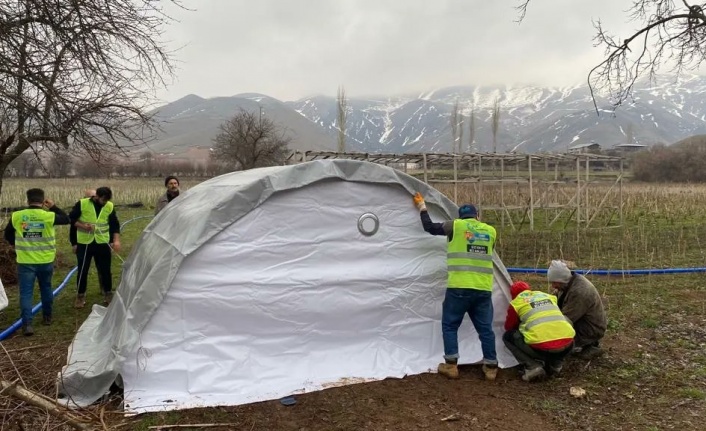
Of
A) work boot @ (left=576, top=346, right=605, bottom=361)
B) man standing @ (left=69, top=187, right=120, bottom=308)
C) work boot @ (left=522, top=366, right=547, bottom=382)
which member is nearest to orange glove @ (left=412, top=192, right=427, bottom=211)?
work boot @ (left=522, top=366, right=547, bottom=382)

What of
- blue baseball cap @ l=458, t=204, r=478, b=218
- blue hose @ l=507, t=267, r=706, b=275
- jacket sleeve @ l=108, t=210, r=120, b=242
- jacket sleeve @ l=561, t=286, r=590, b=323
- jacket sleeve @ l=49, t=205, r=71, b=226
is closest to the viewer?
blue baseball cap @ l=458, t=204, r=478, b=218

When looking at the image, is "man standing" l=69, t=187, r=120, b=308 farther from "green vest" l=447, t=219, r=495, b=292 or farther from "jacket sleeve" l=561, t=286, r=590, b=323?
"jacket sleeve" l=561, t=286, r=590, b=323

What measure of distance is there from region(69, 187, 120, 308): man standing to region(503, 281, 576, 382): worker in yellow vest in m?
5.49

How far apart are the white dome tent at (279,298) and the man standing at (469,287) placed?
34 centimetres

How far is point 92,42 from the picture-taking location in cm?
665

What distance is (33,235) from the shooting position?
6.32 metres

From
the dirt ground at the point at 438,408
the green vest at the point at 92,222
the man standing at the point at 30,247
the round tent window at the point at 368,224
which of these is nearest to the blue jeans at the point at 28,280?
the man standing at the point at 30,247

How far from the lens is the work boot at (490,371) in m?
5.04

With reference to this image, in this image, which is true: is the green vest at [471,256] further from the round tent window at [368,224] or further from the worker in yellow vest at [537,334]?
the round tent window at [368,224]

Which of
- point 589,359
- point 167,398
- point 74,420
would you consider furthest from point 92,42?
point 589,359

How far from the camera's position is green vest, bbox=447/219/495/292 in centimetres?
496

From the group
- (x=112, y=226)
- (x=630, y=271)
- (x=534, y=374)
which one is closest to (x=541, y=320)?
(x=534, y=374)

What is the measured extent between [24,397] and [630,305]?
752 centimetres

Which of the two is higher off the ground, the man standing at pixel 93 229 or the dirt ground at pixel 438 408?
the man standing at pixel 93 229
